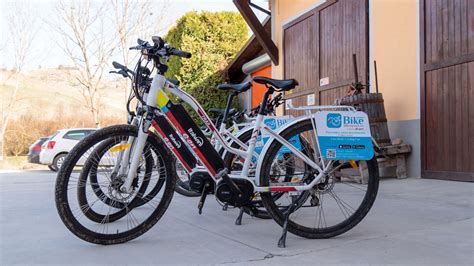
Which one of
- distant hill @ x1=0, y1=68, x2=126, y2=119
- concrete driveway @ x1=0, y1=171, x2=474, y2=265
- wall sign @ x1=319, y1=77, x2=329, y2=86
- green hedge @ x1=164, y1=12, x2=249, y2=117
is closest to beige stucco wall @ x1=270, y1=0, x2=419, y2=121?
wall sign @ x1=319, y1=77, x2=329, y2=86

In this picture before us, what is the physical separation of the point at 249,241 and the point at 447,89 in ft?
12.7

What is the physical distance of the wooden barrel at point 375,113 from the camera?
19.5 feet

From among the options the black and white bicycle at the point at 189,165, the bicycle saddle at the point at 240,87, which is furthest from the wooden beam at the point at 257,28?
the black and white bicycle at the point at 189,165

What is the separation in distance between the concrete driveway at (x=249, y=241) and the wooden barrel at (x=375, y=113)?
1.85 meters

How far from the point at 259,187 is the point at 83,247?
1.19m

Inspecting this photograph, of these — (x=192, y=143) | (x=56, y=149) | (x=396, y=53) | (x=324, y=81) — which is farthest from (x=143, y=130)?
(x=56, y=149)

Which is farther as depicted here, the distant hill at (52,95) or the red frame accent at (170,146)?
the distant hill at (52,95)

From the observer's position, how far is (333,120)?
2.96 meters

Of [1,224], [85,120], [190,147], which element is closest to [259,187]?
[190,147]

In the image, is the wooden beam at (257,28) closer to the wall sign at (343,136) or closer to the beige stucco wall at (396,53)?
the beige stucco wall at (396,53)

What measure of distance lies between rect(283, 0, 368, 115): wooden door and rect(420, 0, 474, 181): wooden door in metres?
1.35

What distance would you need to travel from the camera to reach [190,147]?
9.57 feet

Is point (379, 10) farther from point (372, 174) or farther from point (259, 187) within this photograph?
point (259, 187)

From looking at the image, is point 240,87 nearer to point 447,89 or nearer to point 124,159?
point 124,159
